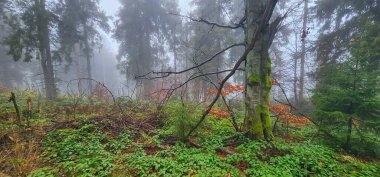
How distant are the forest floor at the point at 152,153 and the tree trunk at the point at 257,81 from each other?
15.1 inches

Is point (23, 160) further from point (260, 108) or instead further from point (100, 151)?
point (260, 108)

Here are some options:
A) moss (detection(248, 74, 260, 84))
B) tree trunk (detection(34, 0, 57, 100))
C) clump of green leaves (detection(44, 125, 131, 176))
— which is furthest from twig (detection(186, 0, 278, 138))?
tree trunk (detection(34, 0, 57, 100))

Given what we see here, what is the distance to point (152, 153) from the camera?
4.63 metres

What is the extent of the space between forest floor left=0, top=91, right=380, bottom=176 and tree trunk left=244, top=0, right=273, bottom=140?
384mm

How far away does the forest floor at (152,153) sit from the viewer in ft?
12.3

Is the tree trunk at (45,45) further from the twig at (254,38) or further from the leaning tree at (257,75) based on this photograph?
the twig at (254,38)

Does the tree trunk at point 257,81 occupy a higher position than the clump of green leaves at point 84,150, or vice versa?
the tree trunk at point 257,81

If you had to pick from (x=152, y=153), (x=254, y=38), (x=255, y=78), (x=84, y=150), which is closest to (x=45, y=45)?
(x=84, y=150)

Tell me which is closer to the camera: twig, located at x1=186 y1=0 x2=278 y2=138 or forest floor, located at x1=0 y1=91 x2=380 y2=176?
twig, located at x1=186 y1=0 x2=278 y2=138

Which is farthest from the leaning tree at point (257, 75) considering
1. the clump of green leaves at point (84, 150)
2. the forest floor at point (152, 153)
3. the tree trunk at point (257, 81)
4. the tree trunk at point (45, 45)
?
the tree trunk at point (45, 45)

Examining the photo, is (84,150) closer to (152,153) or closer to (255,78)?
(152,153)

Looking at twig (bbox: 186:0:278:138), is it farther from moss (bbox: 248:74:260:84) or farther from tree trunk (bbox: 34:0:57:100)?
tree trunk (bbox: 34:0:57:100)

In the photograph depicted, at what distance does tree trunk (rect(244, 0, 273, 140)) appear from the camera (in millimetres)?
5055

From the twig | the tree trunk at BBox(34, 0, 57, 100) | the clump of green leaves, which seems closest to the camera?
the twig
